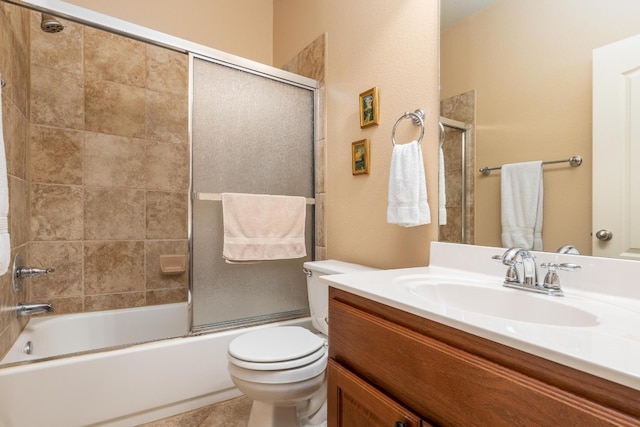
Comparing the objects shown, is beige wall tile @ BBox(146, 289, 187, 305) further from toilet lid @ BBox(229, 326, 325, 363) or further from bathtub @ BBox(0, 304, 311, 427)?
toilet lid @ BBox(229, 326, 325, 363)

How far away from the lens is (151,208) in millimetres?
2148

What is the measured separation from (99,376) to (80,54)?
5.78 feet

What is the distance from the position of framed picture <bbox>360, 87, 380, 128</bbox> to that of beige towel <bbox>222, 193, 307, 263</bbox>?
0.54 metres

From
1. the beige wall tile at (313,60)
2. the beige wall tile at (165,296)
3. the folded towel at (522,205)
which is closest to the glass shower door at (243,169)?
the beige wall tile at (313,60)

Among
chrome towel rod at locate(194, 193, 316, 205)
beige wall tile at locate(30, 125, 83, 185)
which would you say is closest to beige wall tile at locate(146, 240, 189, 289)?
beige wall tile at locate(30, 125, 83, 185)

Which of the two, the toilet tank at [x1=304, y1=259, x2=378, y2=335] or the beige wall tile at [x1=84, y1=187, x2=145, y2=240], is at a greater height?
the beige wall tile at [x1=84, y1=187, x2=145, y2=240]

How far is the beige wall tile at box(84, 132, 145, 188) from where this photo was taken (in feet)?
6.44

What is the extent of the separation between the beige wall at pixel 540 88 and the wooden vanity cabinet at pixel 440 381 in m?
0.55

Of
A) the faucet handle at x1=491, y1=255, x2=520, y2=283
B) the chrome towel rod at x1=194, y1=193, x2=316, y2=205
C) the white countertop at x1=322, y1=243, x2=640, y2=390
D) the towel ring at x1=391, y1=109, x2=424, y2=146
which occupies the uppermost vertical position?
the towel ring at x1=391, y1=109, x2=424, y2=146

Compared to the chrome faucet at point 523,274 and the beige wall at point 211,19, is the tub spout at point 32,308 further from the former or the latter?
the chrome faucet at point 523,274

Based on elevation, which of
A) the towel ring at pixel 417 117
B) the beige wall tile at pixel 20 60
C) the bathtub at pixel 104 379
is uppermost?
the beige wall tile at pixel 20 60

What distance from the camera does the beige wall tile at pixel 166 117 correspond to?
7.05 ft

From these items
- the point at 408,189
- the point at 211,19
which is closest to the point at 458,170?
the point at 408,189

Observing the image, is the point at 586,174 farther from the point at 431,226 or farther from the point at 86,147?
the point at 86,147
